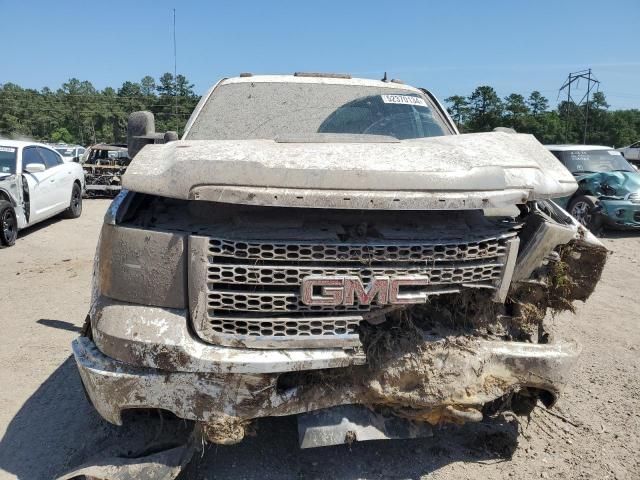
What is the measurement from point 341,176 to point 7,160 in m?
8.55

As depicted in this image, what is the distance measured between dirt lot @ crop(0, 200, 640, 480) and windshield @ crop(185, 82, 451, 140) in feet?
6.74

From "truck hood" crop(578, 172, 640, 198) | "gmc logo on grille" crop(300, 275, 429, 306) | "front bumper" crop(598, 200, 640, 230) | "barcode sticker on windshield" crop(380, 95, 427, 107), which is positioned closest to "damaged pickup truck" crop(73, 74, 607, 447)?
"gmc logo on grille" crop(300, 275, 429, 306)

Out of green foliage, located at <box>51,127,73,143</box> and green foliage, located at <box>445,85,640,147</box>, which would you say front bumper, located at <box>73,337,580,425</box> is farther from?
green foliage, located at <box>51,127,73,143</box>

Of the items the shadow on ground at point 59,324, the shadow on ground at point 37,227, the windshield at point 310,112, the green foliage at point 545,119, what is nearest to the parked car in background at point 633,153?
the green foliage at point 545,119

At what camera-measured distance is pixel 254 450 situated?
264 cm

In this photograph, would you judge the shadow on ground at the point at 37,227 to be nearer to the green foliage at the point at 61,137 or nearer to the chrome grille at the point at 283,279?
the chrome grille at the point at 283,279

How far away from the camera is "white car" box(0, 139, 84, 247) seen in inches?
306

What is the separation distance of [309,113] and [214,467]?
2.60 metres

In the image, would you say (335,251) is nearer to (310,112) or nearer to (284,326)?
(284,326)

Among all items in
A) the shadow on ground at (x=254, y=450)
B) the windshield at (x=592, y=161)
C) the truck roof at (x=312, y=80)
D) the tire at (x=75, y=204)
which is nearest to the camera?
the shadow on ground at (x=254, y=450)

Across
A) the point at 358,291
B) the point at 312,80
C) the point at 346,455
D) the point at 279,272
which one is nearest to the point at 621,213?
the point at 312,80

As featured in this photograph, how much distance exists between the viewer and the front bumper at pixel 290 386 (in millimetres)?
1900

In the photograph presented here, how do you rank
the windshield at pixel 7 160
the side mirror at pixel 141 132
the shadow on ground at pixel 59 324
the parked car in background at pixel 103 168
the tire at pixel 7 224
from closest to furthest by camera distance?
the side mirror at pixel 141 132
the shadow on ground at pixel 59 324
the tire at pixel 7 224
the windshield at pixel 7 160
the parked car in background at pixel 103 168

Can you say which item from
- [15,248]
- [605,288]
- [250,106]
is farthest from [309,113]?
Result: [15,248]
